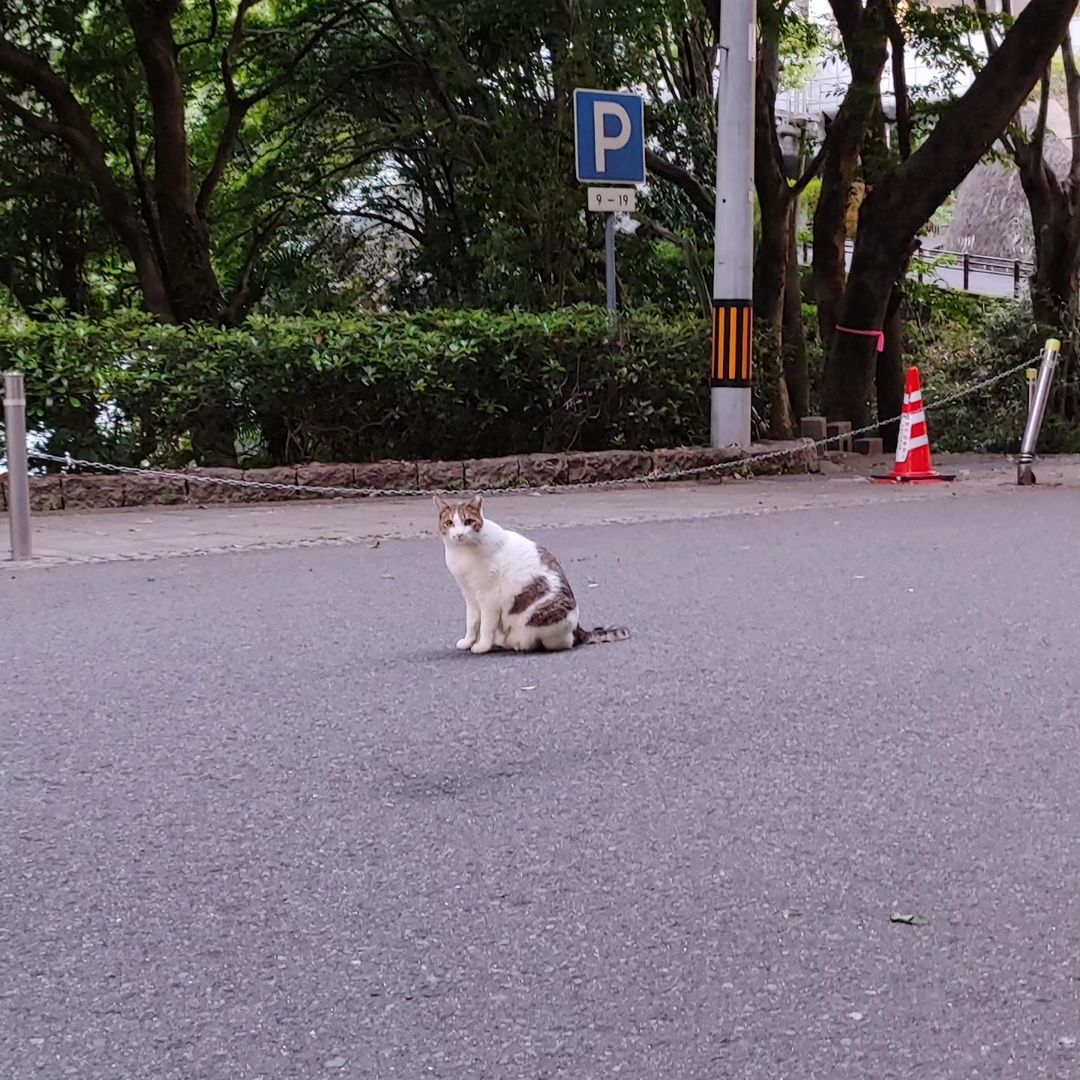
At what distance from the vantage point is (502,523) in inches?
430

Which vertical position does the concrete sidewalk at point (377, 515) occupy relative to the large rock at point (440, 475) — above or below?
below

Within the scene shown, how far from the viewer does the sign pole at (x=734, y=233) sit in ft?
45.7

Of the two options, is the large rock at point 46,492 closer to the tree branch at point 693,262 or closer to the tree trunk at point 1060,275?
the tree branch at point 693,262

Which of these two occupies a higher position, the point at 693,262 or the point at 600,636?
the point at 693,262

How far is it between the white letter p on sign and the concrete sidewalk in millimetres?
2859

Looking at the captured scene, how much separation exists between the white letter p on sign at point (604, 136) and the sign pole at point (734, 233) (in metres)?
1.20

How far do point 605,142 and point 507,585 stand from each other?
788 centimetres

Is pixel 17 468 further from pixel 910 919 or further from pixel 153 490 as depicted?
pixel 910 919

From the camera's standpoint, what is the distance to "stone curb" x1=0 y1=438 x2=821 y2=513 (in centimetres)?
Answer: 1161

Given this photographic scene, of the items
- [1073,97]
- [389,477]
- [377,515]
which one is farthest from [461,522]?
[1073,97]

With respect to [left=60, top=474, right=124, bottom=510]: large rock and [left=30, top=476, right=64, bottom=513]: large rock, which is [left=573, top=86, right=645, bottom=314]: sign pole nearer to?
[left=60, top=474, right=124, bottom=510]: large rock

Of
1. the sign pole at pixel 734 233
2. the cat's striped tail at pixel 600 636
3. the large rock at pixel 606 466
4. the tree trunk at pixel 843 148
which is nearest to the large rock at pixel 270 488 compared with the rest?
the large rock at pixel 606 466

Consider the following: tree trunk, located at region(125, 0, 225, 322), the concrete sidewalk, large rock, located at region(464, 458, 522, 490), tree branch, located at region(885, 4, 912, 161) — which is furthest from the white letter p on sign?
tree trunk, located at region(125, 0, 225, 322)

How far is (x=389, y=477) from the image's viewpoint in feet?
40.8
